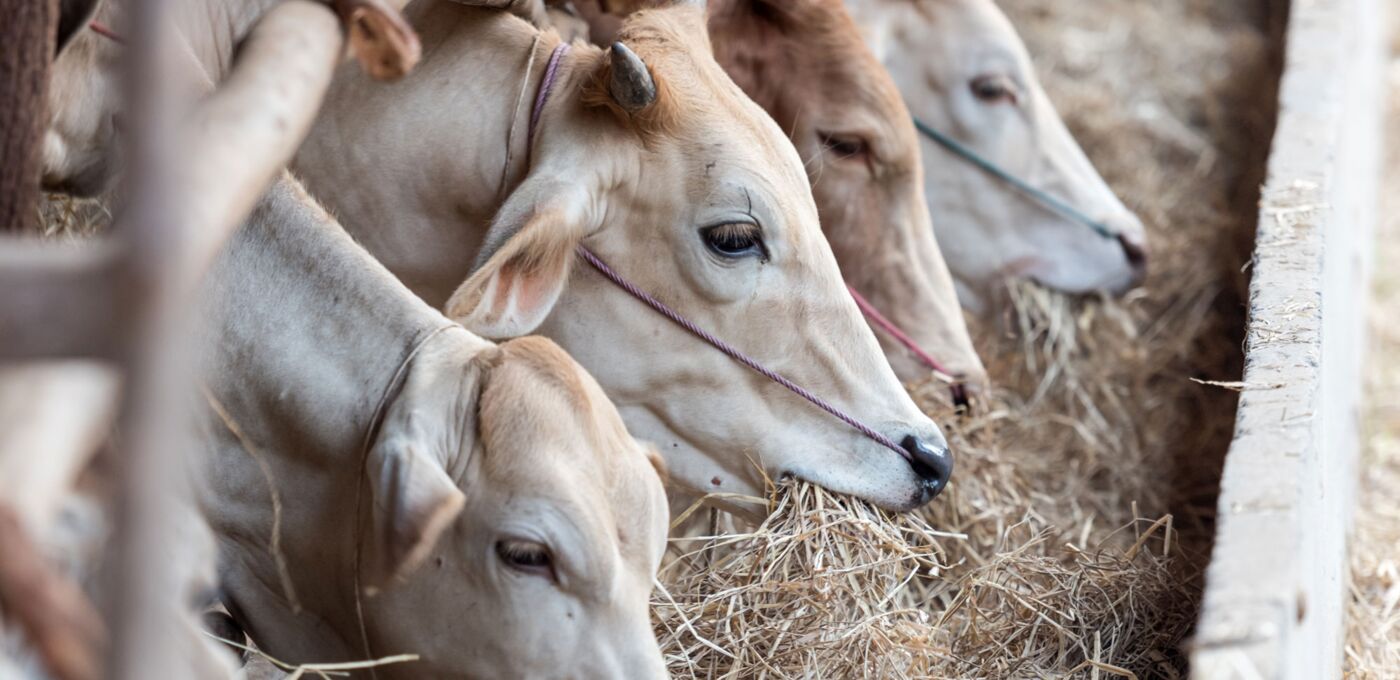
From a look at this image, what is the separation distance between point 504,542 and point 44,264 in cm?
113

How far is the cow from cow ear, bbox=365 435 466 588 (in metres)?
0.70

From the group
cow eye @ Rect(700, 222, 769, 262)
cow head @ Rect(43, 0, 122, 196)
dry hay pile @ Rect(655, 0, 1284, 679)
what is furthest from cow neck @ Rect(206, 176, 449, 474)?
dry hay pile @ Rect(655, 0, 1284, 679)

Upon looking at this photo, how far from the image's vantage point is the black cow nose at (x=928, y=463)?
10.9ft

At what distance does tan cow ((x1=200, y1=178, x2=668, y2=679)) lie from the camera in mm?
2436

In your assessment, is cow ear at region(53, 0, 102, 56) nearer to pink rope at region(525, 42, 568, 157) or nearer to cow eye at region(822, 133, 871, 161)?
pink rope at region(525, 42, 568, 157)

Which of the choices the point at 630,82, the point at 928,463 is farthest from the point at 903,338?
the point at 630,82

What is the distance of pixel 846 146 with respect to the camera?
452 centimetres

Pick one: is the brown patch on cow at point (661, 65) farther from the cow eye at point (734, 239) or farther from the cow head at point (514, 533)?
the cow head at point (514, 533)

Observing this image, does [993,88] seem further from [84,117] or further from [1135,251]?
[84,117]

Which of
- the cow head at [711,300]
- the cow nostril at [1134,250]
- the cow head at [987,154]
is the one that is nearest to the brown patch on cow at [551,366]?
the cow head at [711,300]

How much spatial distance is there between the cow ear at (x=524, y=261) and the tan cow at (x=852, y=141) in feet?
4.54

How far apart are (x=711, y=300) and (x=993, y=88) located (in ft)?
8.13

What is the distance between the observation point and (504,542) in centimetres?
244

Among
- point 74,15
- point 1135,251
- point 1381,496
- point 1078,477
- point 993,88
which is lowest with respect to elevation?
point 1381,496
